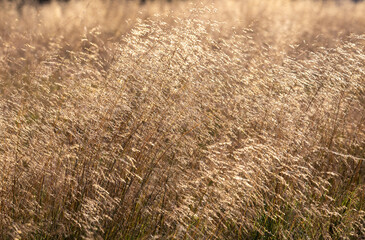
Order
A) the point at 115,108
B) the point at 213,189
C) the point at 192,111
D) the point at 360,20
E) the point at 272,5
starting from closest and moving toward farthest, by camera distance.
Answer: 1. the point at 213,189
2. the point at 115,108
3. the point at 192,111
4. the point at 360,20
5. the point at 272,5

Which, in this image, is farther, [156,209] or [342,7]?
[342,7]

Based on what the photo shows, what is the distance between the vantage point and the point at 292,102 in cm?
332

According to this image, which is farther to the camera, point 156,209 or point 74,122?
point 74,122

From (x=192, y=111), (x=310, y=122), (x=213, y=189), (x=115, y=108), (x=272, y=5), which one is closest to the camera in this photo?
(x=213, y=189)

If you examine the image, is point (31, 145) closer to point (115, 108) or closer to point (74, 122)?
point (74, 122)

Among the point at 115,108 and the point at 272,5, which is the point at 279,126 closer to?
the point at 115,108

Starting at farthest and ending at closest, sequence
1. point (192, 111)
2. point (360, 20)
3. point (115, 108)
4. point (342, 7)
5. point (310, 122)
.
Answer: point (342, 7)
point (360, 20)
point (310, 122)
point (192, 111)
point (115, 108)

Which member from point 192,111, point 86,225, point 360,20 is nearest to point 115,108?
point 192,111

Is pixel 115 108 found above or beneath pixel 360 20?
A: above

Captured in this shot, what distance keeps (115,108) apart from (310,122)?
1.53m

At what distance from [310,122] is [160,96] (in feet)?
3.95

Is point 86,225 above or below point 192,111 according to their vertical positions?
below

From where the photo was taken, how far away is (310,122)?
10.8 ft

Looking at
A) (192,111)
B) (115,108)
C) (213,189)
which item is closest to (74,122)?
(115,108)
